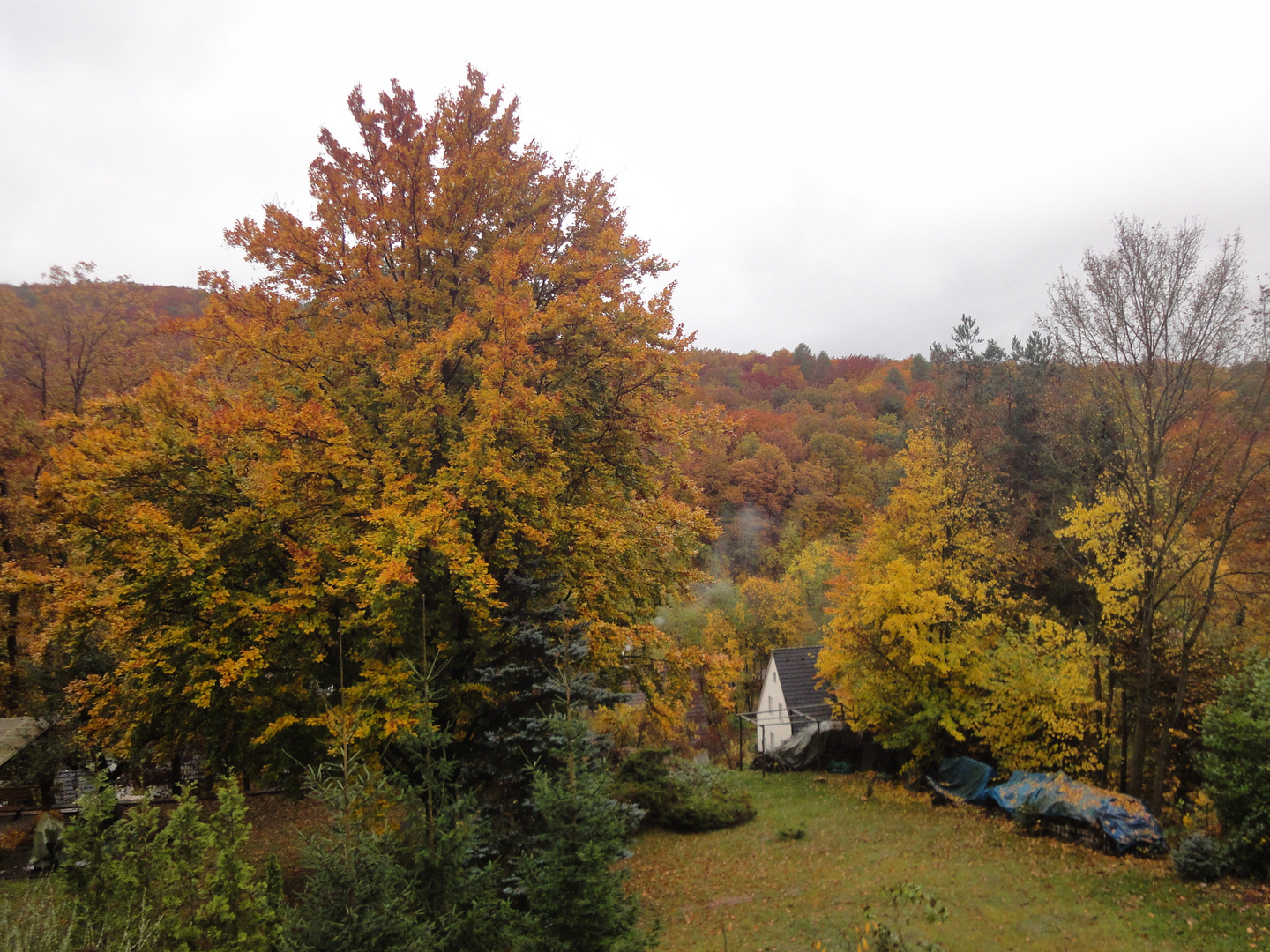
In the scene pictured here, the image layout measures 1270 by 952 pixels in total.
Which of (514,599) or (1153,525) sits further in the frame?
(1153,525)

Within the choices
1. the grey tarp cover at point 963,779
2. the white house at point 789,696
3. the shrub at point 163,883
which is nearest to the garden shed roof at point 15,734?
the shrub at point 163,883

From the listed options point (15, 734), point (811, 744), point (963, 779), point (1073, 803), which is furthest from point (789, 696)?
point (15, 734)

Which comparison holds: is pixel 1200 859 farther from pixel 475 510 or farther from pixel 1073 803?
pixel 475 510

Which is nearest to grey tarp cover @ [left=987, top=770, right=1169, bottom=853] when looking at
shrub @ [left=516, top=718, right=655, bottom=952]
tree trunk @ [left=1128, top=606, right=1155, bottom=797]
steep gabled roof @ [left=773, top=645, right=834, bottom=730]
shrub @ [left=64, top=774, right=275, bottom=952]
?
tree trunk @ [left=1128, top=606, right=1155, bottom=797]

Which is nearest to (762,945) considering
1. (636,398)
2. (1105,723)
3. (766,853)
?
(766,853)

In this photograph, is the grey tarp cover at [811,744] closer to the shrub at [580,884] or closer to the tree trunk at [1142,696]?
the tree trunk at [1142,696]

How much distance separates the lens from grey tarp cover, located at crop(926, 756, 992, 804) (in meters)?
17.2

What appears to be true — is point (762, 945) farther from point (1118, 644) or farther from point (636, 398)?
point (1118, 644)

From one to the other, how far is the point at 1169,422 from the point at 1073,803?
8673 millimetres

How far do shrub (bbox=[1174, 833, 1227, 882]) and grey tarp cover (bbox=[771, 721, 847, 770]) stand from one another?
13.4 metres

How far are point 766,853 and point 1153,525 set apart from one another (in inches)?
447

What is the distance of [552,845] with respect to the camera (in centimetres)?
499

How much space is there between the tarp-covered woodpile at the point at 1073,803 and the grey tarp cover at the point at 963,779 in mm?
24

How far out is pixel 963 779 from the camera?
1791cm
